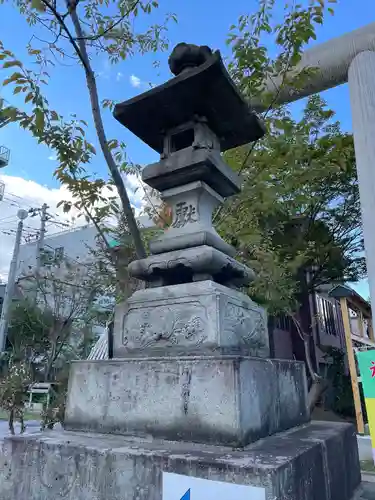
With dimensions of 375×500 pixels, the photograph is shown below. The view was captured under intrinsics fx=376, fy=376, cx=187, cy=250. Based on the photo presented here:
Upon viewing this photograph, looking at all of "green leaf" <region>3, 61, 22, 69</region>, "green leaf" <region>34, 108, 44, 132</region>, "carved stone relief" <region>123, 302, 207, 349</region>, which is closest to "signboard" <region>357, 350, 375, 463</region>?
"carved stone relief" <region>123, 302, 207, 349</region>

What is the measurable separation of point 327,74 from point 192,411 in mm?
8243

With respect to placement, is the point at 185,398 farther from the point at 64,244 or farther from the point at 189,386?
the point at 64,244

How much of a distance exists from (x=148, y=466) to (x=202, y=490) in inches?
13.3

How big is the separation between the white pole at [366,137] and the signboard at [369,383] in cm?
323

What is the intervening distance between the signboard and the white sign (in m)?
2.57

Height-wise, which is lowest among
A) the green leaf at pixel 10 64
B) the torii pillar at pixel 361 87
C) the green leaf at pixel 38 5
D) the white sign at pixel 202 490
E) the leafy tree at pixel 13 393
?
the white sign at pixel 202 490

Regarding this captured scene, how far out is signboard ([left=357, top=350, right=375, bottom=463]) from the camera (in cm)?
374

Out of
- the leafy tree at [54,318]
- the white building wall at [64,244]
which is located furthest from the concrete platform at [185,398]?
the white building wall at [64,244]

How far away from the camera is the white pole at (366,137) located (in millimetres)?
7523

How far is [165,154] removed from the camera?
338cm

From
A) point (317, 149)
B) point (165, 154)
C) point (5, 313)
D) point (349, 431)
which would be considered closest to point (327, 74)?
point (317, 149)

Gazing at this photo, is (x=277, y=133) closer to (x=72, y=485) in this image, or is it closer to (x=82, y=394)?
(x=82, y=394)

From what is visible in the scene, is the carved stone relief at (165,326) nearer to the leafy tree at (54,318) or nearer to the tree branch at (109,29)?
the tree branch at (109,29)

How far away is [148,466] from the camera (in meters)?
2.04
